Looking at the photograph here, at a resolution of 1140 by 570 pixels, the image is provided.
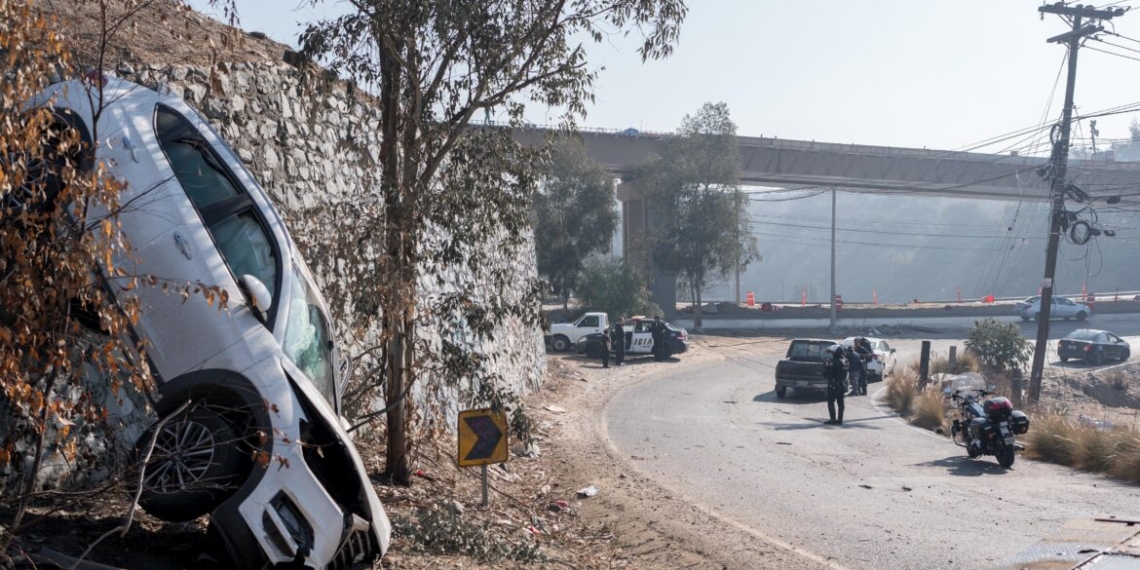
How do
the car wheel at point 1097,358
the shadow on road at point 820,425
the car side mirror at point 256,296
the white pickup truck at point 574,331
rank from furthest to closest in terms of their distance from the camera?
the car wheel at point 1097,358 → the white pickup truck at point 574,331 → the shadow on road at point 820,425 → the car side mirror at point 256,296

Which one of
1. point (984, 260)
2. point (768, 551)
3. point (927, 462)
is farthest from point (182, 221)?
point (984, 260)

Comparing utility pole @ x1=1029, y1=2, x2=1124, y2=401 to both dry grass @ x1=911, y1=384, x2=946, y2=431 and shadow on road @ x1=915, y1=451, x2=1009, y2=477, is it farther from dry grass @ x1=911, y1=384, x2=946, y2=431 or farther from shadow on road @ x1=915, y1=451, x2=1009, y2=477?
shadow on road @ x1=915, y1=451, x2=1009, y2=477

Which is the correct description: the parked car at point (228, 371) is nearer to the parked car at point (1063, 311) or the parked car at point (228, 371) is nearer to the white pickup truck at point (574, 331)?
the white pickup truck at point (574, 331)

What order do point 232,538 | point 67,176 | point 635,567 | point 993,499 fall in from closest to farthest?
point 67,176 < point 232,538 < point 635,567 < point 993,499

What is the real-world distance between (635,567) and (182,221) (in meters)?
5.22

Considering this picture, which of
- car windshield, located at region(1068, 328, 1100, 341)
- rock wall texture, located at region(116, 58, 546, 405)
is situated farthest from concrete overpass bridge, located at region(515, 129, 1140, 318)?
rock wall texture, located at region(116, 58, 546, 405)

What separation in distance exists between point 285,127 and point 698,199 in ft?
136

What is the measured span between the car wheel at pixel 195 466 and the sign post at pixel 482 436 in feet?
12.8

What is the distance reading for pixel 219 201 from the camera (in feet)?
23.2

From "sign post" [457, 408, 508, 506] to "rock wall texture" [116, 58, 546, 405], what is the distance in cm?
180

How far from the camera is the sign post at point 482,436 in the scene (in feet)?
33.1

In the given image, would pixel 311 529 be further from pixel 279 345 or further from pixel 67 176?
pixel 67 176

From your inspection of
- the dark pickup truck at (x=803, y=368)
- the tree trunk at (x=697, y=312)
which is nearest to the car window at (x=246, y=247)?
the dark pickup truck at (x=803, y=368)

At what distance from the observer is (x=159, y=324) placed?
6344 millimetres
